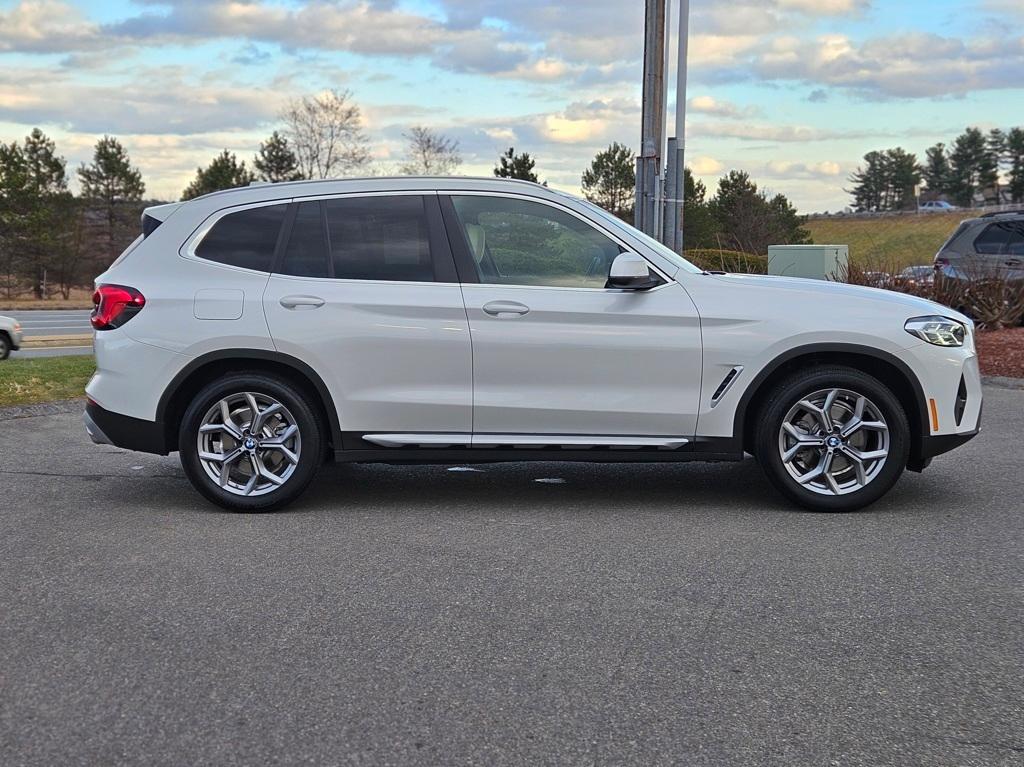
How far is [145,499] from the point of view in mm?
6395

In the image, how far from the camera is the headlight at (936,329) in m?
5.77

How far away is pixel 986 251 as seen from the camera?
14.5m

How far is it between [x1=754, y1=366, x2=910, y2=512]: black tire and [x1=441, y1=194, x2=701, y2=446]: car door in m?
0.42

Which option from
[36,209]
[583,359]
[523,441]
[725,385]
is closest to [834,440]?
[725,385]

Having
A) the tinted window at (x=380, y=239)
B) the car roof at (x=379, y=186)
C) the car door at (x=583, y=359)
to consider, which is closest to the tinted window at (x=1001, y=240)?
the car door at (x=583, y=359)

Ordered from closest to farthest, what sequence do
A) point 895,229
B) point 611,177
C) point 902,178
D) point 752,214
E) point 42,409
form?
point 42,409, point 752,214, point 611,177, point 895,229, point 902,178

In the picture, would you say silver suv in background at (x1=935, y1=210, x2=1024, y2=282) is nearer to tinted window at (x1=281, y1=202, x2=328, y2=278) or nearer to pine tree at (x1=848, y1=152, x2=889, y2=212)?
tinted window at (x1=281, y1=202, x2=328, y2=278)

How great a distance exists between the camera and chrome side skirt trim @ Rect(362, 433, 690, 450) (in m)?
5.79

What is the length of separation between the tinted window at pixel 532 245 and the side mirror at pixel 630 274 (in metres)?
0.14

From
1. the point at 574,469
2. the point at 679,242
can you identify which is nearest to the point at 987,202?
the point at 679,242

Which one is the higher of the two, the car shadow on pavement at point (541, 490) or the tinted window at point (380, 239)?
the tinted window at point (380, 239)

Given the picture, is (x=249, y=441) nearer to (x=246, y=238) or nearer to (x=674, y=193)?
(x=246, y=238)

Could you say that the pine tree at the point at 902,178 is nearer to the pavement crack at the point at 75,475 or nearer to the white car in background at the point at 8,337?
the white car in background at the point at 8,337

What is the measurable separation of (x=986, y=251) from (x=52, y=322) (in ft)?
118
